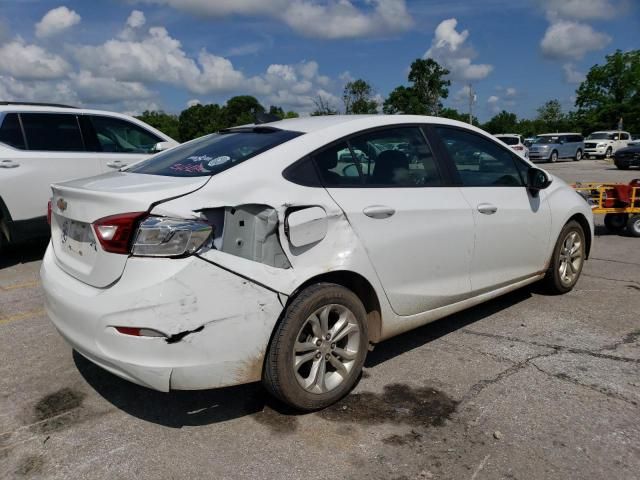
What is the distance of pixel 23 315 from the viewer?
184 inches

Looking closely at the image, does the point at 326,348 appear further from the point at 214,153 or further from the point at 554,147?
the point at 554,147

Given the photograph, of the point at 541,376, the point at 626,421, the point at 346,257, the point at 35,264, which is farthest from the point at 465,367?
the point at 35,264

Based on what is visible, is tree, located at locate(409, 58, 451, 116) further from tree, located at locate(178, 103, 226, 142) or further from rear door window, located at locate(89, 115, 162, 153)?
rear door window, located at locate(89, 115, 162, 153)

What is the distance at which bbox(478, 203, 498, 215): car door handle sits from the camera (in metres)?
3.93

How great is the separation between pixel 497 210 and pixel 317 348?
74.9 inches

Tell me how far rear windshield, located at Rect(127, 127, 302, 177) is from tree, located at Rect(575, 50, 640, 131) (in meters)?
68.9

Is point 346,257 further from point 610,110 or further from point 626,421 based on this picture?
point 610,110

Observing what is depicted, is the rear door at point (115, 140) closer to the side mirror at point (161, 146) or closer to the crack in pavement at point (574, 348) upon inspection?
the side mirror at point (161, 146)

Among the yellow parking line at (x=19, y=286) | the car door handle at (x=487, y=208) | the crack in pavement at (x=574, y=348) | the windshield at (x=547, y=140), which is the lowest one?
the windshield at (x=547, y=140)

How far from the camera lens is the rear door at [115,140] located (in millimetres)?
6934

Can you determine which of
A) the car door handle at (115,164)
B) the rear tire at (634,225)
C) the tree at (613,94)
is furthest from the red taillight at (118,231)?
the tree at (613,94)

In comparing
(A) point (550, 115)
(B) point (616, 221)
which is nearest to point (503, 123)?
(A) point (550, 115)

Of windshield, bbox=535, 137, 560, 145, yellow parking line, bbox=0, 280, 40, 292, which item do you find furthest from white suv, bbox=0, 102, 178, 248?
windshield, bbox=535, 137, 560, 145

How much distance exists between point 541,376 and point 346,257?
1.53 meters
